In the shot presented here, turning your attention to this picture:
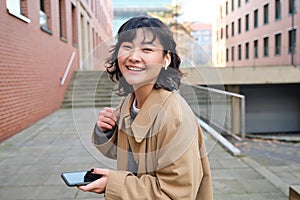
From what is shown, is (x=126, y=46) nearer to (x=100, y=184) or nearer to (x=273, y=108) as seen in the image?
(x=100, y=184)

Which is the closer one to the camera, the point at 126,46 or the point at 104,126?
the point at 126,46

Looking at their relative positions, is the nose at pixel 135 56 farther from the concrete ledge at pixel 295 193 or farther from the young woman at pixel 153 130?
the concrete ledge at pixel 295 193

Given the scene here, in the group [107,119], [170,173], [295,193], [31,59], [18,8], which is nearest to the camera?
[170,173]

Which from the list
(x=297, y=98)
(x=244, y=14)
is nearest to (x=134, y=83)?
(x=297, y=98)

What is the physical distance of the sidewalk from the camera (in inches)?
127

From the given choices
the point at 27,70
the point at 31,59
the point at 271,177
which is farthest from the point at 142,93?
the point at 31,59

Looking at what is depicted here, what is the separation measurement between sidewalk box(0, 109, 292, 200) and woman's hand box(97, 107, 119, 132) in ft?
0.82

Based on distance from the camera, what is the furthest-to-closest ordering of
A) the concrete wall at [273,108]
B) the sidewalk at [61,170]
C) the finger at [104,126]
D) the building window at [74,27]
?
1. the concrete wall at [273,108]
2. the building window at [74,27]
3. the sidewalk at [61,170]
4. the finger at [104,126]

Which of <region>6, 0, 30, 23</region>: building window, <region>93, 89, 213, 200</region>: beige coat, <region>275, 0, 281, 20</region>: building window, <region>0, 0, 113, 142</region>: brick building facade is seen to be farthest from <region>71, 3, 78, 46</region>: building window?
<region>93, 89, 213, 200</region>: beige coat

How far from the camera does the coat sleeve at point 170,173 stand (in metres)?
0.91

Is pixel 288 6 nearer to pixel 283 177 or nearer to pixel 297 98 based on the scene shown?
pixel 297 98

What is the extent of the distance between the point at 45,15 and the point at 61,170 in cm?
558

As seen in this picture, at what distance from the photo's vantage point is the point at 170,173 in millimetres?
914

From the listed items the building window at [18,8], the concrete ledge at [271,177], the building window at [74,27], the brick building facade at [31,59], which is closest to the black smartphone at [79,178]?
the concrete ledge at [271,177]
